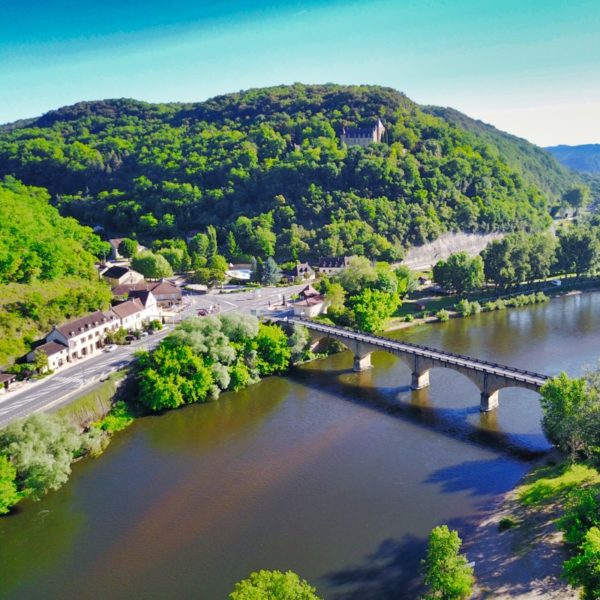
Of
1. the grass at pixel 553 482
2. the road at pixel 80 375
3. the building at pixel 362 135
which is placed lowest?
the grass at pixel 553 482

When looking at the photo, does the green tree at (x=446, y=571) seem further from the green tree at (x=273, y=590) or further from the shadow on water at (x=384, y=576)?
the green tree at (x=273, y=590)

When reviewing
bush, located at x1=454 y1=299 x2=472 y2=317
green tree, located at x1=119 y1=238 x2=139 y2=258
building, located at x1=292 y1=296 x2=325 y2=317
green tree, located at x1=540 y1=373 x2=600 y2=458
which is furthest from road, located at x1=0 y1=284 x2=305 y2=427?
green tree, located at x1=540 y1=373 x2=600 y2=458

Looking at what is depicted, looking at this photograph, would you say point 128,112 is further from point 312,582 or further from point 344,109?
point 312,582

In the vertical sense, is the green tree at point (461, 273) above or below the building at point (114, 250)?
below

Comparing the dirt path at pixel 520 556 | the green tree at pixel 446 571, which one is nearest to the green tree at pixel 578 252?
the dirt path at pixel 520 556

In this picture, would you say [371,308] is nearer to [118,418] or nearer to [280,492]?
[118,418]

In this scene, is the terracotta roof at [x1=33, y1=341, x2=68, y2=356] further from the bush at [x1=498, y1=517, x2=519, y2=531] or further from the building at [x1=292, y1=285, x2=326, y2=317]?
the bush at [x1=498, y1=517, x2=519, y2=531]

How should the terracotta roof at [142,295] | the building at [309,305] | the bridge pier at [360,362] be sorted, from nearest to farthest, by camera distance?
the bridge pier at [360,362]
the terracotta roof at [142,295]
the building at [309,305]

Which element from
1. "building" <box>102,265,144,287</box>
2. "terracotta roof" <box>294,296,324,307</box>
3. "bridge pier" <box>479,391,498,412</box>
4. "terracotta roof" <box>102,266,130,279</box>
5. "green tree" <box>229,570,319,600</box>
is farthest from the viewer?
"terracotta roof" <box>102,266,130,279</box>
